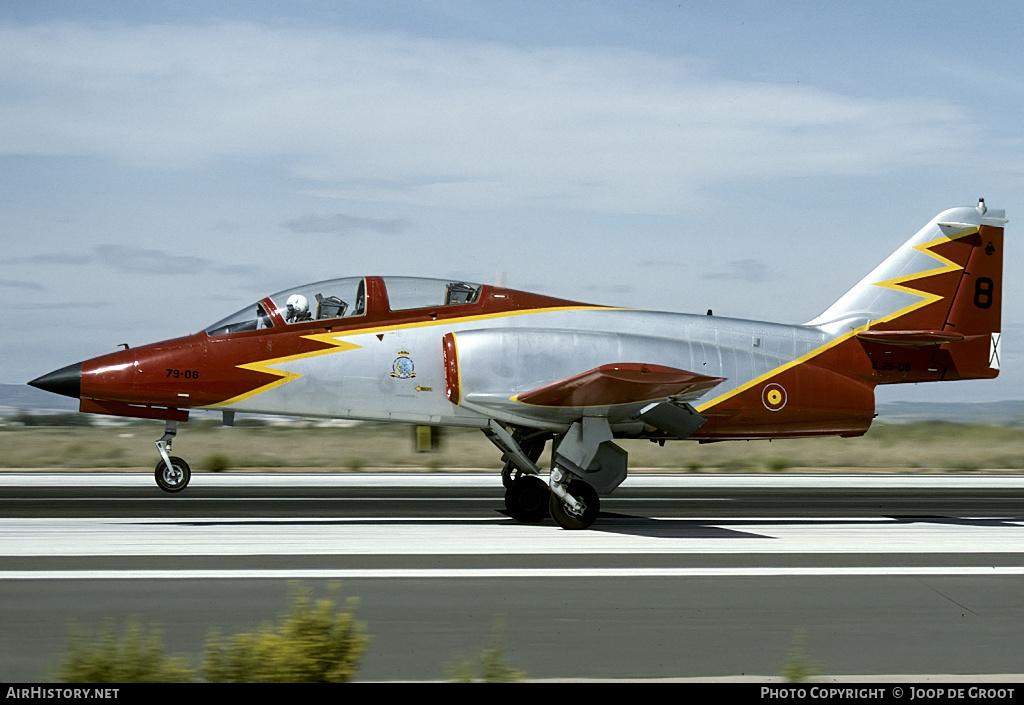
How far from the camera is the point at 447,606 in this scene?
8.30 metres

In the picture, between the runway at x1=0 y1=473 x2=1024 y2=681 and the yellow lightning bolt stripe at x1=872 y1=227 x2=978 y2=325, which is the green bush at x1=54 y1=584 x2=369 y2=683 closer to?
the runway at x1=0 y1=473 x2=1024 y2=681

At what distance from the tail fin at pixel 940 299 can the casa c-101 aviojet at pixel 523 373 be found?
0.44 ft

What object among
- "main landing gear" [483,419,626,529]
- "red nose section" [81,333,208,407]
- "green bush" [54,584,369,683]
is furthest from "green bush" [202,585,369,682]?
"red nose section" [81,333,208,407]

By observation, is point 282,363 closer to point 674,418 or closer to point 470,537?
point 470,537

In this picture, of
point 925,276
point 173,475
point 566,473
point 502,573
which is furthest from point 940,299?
point 173,475

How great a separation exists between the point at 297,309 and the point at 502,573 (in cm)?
507

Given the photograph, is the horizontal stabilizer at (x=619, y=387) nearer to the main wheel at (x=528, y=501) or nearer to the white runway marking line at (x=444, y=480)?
the main wheel at (x=528, y=501)

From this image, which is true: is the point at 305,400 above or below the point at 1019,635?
Answer: above

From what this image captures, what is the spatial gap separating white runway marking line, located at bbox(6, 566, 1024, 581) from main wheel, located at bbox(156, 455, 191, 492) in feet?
12.3

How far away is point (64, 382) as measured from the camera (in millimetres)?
12602

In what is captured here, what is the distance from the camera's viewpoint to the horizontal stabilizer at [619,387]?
1230 centimetres

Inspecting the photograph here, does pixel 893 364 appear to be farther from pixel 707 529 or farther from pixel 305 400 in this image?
pixel 305 400

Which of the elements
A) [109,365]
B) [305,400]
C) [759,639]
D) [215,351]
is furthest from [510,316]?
[759,639]

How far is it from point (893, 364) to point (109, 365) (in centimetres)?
1057
